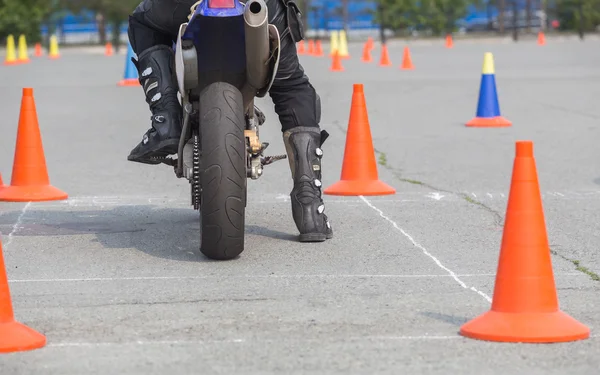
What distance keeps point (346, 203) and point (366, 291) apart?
127 inches

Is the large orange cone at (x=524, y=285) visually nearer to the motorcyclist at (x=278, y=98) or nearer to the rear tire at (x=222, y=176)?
the rear tire at (x=222, y=176)

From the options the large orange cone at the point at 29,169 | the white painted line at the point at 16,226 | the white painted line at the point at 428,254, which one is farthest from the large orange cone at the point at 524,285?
the large orange cone at the point at 29,169

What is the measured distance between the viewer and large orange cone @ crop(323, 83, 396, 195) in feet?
32.8

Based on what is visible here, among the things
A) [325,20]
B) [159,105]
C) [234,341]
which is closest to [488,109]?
[159,105]

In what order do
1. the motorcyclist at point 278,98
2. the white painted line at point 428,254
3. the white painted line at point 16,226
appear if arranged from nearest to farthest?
the white painted line at point 428,254
the motorcyclist at point 278,98
the white painted line at point 16,226

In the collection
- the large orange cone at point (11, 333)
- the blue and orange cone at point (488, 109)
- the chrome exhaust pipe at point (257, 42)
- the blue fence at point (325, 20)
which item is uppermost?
the chrome exhaust pipe at point (257, 42)

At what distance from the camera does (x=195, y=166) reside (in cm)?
713

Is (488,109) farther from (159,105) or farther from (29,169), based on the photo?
(159,105)

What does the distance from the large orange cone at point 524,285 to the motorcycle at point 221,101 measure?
1809 mm

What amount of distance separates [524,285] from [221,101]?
2.26 metres

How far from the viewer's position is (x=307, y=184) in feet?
25.6

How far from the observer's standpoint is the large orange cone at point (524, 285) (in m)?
5.23

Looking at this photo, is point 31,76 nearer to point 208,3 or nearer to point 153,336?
point 208,3

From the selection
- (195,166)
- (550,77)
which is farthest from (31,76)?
(195,166)
